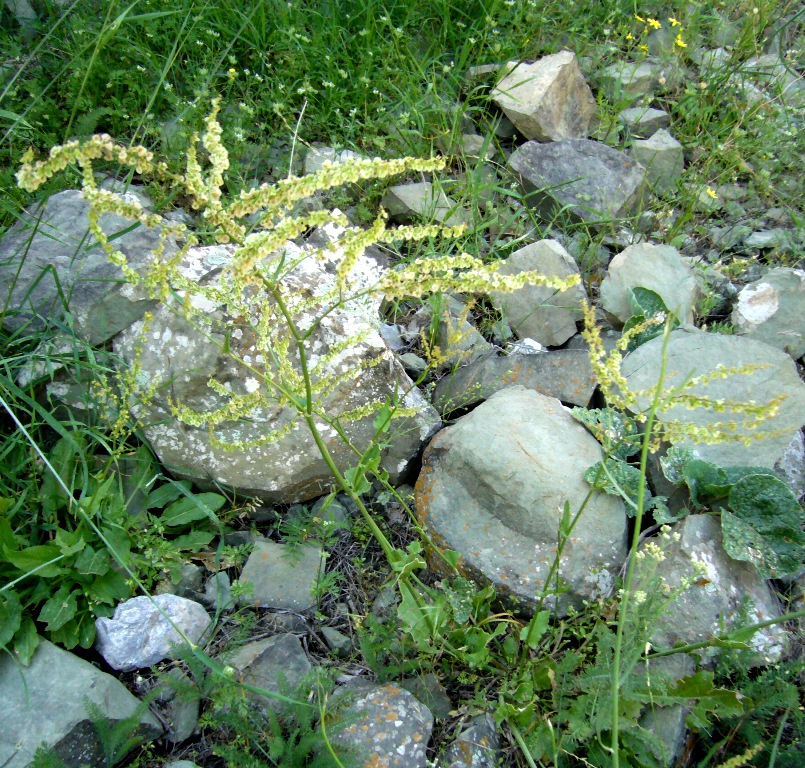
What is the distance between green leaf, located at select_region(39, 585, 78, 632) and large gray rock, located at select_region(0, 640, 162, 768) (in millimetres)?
73

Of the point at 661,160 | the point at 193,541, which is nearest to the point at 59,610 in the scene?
the point at 193,541

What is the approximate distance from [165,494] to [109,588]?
1.33ft

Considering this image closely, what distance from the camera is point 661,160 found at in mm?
3854

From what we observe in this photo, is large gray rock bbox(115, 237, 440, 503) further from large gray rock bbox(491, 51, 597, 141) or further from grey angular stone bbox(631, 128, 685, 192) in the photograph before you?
grey angular stone bbox(631, 128, 685, 192)

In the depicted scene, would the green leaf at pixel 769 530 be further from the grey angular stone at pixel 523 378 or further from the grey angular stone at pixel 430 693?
the grey angular stone at pixel 430 693

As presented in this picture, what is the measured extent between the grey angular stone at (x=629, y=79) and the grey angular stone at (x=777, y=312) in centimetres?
149

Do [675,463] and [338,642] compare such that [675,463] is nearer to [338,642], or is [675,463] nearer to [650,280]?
[650,280]

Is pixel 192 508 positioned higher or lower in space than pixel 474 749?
higher

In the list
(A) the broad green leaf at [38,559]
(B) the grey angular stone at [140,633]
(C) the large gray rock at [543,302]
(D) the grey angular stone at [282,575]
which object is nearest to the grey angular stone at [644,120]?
(C) the large gray rock at [543,302]

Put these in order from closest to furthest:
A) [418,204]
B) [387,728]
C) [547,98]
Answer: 1. [387,728]
2. [418,204]
3. [547,98]

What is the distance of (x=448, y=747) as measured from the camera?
6.89ft

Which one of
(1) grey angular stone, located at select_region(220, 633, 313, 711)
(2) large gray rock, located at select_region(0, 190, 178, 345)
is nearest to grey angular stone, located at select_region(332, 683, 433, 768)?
(1) grey angular stone, located at select_region(220, 633, 313, 711)

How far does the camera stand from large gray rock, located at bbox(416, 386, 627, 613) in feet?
7.83

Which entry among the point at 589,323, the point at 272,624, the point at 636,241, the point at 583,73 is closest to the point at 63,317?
the point at 272,624
